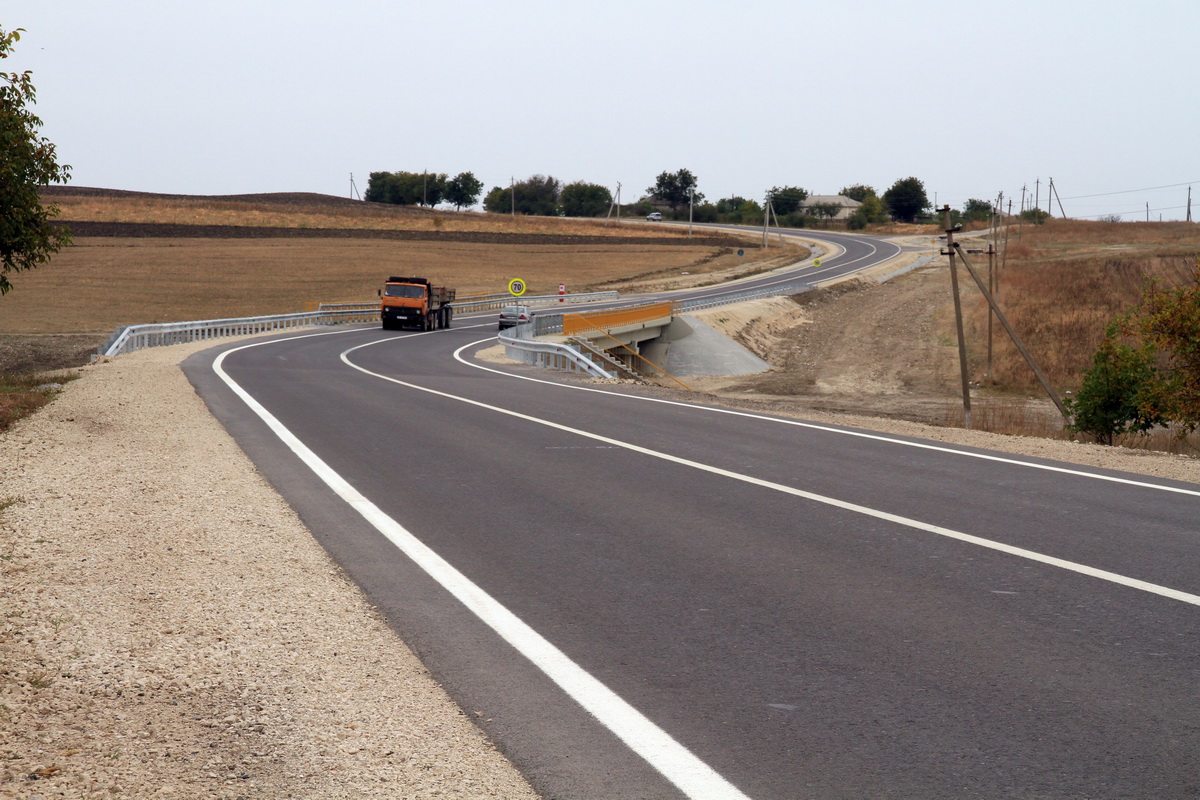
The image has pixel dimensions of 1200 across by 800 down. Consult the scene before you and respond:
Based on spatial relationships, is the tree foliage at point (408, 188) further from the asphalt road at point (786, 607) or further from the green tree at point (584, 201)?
the asphalt road at point (786, 607)

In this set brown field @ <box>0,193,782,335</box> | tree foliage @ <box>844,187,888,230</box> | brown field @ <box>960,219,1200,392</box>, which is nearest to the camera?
brown field @ <box>960,219,1200,392</box>

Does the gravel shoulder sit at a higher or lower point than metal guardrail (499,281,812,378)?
higher

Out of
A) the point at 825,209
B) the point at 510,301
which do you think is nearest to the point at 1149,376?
the point at 510,301

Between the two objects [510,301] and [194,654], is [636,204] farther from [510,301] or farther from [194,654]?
[194,654]

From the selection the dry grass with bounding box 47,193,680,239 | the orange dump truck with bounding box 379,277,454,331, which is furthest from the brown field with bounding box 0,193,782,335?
the orange dump truck with bounding box 379,277,454,331

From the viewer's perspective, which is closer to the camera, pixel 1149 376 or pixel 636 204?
pixel 1149 376

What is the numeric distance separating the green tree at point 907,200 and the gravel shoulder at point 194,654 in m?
165

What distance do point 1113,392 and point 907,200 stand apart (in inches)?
5862

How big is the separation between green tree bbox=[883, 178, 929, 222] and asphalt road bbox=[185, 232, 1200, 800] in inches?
6487

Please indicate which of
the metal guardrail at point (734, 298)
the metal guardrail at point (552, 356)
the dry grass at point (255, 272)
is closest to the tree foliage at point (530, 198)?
the dry grass at point (255, 272)

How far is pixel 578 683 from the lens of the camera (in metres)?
4.96

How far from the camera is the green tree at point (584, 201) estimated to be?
18750cm

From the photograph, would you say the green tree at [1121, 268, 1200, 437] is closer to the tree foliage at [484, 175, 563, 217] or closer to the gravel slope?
the gravel slope

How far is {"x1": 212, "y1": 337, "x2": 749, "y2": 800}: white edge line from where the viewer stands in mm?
3975
